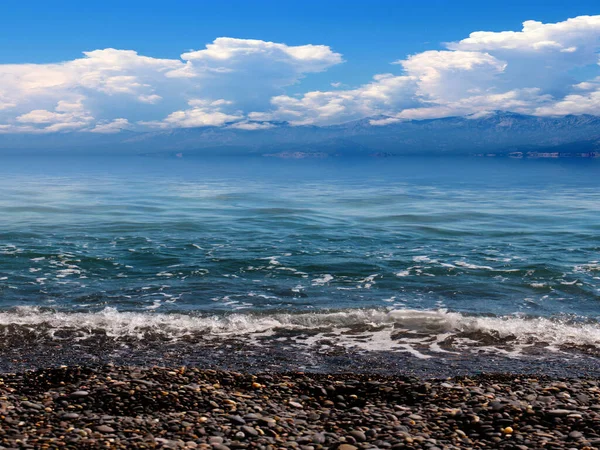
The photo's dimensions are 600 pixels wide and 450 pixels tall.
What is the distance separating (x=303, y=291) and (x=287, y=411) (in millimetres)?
14544

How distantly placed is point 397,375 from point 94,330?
451 inches

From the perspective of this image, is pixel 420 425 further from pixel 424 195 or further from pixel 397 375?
pixel 424 195

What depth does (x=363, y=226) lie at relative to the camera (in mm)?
49719

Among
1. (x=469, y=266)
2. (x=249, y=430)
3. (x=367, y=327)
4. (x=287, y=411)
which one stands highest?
(x=469, y=266)

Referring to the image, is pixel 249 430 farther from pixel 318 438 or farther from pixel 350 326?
pixel 350 326

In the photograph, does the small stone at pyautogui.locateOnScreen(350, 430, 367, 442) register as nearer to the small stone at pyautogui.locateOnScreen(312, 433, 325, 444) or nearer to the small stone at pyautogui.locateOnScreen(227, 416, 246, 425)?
the small stone at pyautogui.locateOnScreen(312, 433, 325, 444)

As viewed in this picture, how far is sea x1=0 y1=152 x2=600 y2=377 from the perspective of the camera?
66.5 ft

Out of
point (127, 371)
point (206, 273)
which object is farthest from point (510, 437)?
point (206, 273)

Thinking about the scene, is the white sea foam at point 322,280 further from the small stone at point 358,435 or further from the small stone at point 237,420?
the small stone at point 358,435

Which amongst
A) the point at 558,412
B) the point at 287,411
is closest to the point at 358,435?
the point at 287,411

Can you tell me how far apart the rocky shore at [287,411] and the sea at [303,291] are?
7.36 feet

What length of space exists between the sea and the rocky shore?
7.36 ft

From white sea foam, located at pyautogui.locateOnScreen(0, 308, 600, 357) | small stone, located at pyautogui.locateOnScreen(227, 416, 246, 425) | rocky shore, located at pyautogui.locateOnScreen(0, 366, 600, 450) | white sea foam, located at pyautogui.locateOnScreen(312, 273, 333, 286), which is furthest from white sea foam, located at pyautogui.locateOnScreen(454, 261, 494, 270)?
small stone, located at pyautogui.locateOnScreen(227, 416, 246, 425)

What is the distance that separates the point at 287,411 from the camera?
14.7 m
